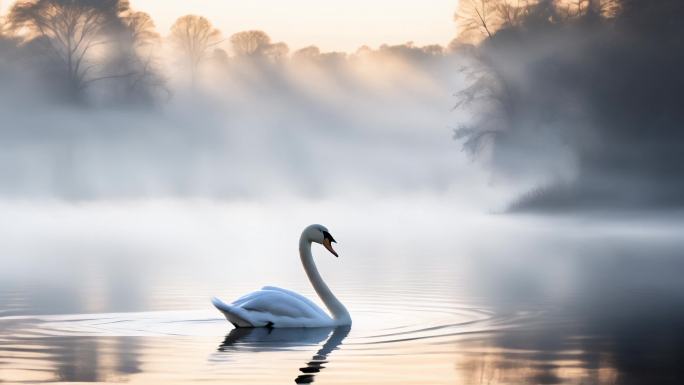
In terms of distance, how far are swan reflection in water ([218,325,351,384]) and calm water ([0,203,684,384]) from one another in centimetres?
3

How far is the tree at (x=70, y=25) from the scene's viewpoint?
6221cm

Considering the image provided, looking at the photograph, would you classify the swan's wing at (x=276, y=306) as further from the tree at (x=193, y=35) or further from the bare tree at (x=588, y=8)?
the tree at (x=193, y=35)

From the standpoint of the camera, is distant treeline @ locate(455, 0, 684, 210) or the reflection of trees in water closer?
the reflection of trees in water

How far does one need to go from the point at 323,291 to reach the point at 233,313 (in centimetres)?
142

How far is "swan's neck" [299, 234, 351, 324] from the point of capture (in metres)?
15.6

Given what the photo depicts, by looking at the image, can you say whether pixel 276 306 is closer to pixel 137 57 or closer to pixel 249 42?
pixel 137 57

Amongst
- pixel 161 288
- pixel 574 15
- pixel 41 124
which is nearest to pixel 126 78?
pixel 41 124

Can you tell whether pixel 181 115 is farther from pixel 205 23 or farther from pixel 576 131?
pixel 576 131

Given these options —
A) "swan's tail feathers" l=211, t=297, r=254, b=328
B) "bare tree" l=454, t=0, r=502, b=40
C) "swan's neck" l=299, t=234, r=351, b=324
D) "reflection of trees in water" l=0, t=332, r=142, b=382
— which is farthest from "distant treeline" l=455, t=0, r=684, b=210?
"reflection of trees in water" l=0, t=332, r=142, b=382

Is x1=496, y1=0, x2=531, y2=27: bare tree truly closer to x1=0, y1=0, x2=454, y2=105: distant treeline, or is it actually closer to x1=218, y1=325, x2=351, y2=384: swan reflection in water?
x1=0, y1=0, x2=454, y2=105: distant treeline

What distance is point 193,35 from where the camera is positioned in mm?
73000

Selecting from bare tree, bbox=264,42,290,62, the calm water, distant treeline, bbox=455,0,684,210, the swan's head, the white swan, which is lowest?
the calm water

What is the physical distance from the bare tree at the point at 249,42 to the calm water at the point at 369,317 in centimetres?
4023

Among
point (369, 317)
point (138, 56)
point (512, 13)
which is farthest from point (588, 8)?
point (369, 317)
